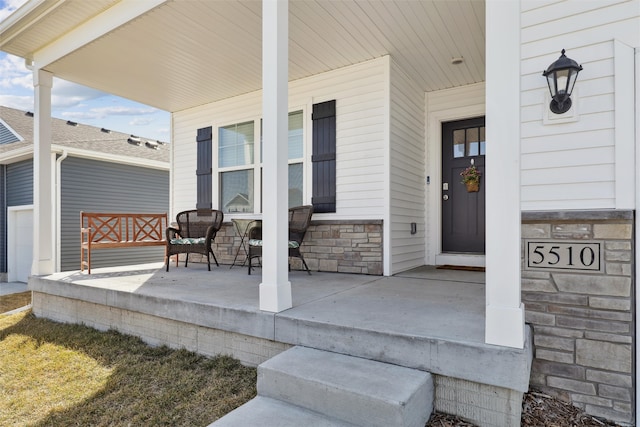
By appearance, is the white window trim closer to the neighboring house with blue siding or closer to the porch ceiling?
the porch ceiling

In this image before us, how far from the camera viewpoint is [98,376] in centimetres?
260

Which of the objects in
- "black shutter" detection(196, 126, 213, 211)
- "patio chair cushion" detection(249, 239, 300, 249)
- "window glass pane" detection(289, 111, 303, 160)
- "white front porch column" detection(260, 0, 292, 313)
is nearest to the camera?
"white front porch column" detection(260, 0, 292, 313)

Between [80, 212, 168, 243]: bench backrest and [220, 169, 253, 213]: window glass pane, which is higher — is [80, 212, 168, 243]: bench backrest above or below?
below

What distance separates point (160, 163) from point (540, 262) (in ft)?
29.4

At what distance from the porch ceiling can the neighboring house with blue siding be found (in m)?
3.54

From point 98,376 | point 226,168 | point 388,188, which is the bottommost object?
point 98,376

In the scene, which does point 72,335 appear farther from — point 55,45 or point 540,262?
point 540,262

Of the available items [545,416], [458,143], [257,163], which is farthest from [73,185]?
[545,416]

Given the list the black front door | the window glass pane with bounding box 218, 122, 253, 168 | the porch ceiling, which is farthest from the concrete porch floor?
the porch ceiling

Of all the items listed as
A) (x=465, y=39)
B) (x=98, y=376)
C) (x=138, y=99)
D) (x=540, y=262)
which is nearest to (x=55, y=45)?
(x=138, y=99)

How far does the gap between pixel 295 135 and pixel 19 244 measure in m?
7.70

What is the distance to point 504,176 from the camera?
179 cm

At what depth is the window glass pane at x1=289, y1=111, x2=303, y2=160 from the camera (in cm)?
496

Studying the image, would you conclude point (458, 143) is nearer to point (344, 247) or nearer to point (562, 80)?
point (344, 247)
